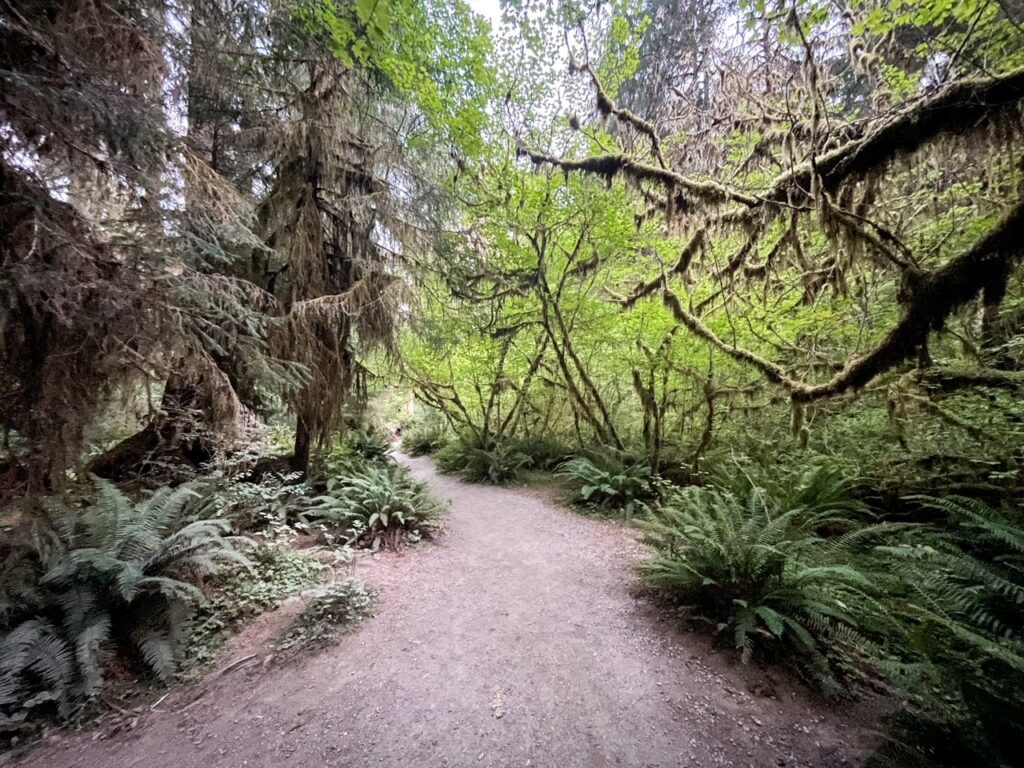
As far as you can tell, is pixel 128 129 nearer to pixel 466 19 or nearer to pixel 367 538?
pixel 367 538

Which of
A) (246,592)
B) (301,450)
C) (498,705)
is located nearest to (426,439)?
(301,450)

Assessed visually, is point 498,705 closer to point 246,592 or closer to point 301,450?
point 246,592

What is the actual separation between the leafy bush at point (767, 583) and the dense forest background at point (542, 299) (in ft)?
0.10

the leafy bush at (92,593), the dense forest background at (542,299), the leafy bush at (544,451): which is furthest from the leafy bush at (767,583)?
the leafy bush at (544,451)

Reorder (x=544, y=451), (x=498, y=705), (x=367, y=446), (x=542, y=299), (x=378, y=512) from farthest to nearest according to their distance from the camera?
1. (x=544, y=451)
2. (x=367, y=446)
3. (x=542, y=299)
4. (x=378, y=512)
5. (x=498, y=705)

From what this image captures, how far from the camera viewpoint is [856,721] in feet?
7.38

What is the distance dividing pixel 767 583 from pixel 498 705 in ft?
7.44

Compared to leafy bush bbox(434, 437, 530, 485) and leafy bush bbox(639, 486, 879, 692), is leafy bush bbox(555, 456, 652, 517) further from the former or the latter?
leafy bush bbox(639, 486, 879, 692)

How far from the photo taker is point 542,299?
7.91 meters

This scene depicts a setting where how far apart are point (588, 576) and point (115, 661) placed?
4.15 metres

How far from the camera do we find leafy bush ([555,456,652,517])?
261 inches

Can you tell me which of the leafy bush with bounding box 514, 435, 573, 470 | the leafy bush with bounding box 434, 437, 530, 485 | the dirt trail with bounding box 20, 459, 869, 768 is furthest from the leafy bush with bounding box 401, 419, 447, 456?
the dirt trail with bounding box 20, 459, 869, 768

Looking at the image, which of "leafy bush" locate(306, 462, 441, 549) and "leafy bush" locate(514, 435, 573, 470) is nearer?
"leafy bush" locate(306, 462, 441, 549)

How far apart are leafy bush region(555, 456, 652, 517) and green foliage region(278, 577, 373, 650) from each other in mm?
4110
